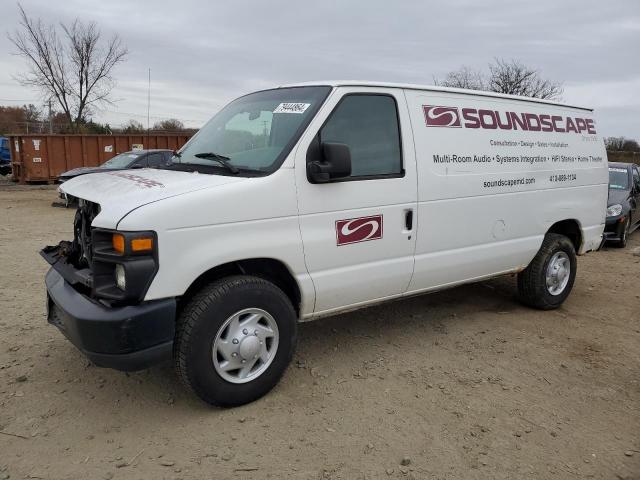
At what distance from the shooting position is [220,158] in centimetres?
362

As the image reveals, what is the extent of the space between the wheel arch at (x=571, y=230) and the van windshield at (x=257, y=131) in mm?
3203

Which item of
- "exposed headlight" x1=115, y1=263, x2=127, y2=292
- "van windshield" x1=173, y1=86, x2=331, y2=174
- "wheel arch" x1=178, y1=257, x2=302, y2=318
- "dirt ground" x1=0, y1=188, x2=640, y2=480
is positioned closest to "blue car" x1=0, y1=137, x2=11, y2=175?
"dirt ground" x1=0, y1=188, x2=640, y2=480

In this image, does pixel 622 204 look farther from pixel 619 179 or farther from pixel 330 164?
pixel 330 164

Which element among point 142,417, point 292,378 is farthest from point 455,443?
point 142,417

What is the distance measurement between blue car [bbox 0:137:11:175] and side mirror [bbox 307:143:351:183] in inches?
969

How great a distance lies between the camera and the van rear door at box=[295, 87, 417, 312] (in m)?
3.52

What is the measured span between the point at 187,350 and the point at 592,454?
95.2 inches

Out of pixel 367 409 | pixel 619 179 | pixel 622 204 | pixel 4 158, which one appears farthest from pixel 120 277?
pixel 4 158

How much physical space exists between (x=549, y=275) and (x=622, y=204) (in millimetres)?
5691

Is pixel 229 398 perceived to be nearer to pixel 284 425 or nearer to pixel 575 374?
pixel 284 425

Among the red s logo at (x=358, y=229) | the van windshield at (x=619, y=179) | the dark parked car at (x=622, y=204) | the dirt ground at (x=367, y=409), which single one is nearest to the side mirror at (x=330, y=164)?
the red s logo at (x=358, y=229)

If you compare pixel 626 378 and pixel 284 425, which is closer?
pixel 284 425

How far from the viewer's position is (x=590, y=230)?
Result: 5.67 meters

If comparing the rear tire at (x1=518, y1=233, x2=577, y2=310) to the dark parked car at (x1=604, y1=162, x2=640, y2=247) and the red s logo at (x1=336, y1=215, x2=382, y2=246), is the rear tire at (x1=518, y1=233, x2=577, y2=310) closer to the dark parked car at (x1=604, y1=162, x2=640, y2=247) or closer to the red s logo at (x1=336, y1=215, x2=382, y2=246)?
the red s logo at (x1=336, y1=215, x2=382, y2=246)
